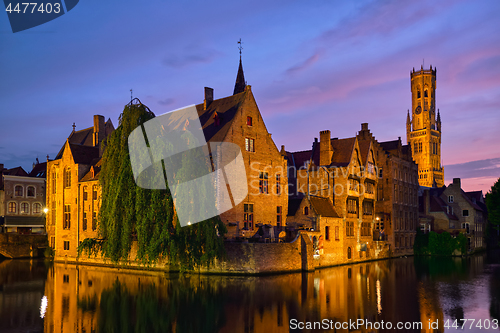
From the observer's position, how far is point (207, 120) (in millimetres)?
42000

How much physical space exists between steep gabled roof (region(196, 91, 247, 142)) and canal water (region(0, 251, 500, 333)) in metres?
12.5

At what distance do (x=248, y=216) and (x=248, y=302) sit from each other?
16.7 m

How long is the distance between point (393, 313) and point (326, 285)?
865 centimetres

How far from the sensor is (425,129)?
514 ft

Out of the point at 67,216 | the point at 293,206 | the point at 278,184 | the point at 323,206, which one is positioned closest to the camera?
the point at 323,206

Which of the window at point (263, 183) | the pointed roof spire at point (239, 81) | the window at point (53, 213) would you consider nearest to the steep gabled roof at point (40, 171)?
the window at point (53, 213)

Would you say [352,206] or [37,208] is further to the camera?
[37,208]

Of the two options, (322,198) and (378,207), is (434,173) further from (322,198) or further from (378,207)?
(322,198)

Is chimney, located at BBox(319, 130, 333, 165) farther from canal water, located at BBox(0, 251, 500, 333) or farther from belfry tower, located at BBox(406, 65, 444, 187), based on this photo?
belfry tower, located at BBox(406, 65, 444, 187)

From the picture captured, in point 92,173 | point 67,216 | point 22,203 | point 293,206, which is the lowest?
point 67,216

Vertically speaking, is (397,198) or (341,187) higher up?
(341,187)

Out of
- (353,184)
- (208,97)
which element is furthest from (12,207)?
(353,184)

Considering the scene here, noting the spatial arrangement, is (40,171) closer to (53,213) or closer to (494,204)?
(53,213)

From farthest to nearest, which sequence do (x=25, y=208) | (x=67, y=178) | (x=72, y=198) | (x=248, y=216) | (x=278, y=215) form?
(x=25, y=208), (x=67, y=178), (x=72, y=198), (x=278, y=215), (x=248, y=216)
